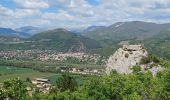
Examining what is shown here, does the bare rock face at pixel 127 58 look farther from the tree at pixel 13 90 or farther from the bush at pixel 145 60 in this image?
the tree at pixel 13 90

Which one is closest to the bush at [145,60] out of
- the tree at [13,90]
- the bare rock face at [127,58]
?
the bare rock face at [127,58]

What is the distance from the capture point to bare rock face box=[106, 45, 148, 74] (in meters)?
158

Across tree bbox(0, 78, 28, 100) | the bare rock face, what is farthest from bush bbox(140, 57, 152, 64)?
tree bbox(0, 78, 28, 100)

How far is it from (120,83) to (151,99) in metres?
12.7

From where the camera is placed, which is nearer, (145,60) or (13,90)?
(13,90)

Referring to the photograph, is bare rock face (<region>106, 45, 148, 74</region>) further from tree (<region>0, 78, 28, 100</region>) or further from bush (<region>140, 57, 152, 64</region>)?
tree (<region>0, 78, 28, 100</region>)

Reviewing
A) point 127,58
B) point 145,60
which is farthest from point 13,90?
point 127,58

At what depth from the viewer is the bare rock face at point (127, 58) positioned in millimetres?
157625

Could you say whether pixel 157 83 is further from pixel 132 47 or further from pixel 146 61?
pixel 132 47

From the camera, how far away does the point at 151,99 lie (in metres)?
102

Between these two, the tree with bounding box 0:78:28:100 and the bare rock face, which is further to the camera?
the bare rock face

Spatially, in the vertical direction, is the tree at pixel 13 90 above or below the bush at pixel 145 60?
below

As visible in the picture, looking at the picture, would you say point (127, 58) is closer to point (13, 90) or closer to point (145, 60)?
point (145, 60)

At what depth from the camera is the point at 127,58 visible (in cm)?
16000
